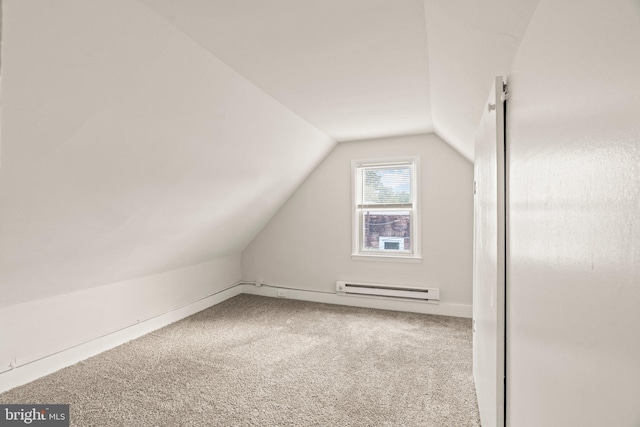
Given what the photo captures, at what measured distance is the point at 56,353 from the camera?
101 inches

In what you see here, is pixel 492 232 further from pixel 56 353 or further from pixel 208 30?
pixel 56 353

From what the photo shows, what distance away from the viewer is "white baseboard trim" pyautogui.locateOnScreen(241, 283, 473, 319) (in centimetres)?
380

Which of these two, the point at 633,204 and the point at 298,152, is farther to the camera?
the point at 298,152

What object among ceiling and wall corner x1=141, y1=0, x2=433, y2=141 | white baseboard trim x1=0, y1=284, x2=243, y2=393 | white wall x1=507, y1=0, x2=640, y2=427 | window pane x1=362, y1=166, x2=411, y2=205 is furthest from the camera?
window pane x1=362, y1=166, x2=411, y2=205

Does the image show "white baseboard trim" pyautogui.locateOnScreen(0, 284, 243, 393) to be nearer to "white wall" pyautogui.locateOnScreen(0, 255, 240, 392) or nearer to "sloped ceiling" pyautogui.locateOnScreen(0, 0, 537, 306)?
"white wall" pyautogui.locateOnScreen(0, 255, 240, 392)

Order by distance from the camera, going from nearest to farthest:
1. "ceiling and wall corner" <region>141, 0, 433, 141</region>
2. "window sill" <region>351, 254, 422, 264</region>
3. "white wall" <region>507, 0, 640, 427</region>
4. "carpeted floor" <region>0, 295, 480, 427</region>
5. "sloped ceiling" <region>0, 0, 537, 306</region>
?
"white wall" <region>507, 0, 640, 427</region>, "sloped ceiling" <region>0, 0, 537, 306</region>, "ceiling and wall corner" <region>141, 0, 433, 141</region>, "carpeted floor" <region>0, 295, 480, 427</region>, "window sill" <region>351, 254, 422, 264</region>

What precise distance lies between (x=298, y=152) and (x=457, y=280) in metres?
2.34

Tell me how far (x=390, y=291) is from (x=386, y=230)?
2.51ft

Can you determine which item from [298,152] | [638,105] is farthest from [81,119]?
[298,152]

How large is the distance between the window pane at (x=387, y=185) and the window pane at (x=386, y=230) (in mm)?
165

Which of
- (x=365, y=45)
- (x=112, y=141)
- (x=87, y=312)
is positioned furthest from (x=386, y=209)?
(x=87, y=312)

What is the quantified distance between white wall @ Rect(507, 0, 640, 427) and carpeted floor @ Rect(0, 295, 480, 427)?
4.42 ft

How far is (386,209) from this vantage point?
414 centimetres

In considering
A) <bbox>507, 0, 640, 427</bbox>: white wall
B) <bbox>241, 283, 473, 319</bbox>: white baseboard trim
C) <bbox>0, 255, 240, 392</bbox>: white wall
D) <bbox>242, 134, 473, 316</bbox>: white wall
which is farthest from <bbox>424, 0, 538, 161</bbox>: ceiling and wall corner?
<bbox>0, 255, 240, 392</bbox>: white wall
